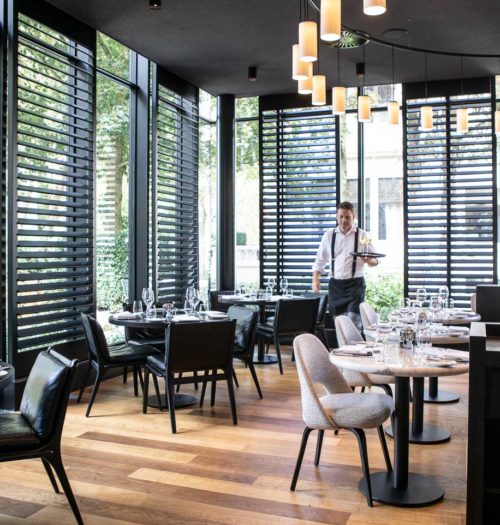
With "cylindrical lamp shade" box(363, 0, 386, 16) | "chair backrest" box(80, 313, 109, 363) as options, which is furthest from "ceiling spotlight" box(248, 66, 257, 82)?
"cylindrical lamp shade" box(363, 0, 386, 16)

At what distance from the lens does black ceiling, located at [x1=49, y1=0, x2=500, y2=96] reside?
593cm

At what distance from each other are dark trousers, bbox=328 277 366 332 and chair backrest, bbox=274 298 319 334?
266 millimetres

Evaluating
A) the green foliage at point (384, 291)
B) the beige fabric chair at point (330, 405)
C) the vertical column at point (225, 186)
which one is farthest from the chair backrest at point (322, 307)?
the beige fabric chair at point (330, 405)

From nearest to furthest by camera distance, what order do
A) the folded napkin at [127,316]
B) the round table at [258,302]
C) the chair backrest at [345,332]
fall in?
the chair backrest at [345,332] → the folded napkin at [127,316] → the round table at [258,302]

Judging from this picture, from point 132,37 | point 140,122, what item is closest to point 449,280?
point 140,122

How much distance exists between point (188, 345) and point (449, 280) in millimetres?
4771

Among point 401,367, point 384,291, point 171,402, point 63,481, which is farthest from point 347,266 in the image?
point 63,481

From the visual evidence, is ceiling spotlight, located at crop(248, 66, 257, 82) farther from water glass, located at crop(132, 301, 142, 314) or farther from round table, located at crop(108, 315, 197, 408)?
round table, located at crop(108, 315, 197, 408)

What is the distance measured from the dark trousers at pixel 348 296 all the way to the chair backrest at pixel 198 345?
7.71ft

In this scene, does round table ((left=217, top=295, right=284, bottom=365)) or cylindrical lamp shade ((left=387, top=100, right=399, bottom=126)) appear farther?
round table ((left=217, top=295, right=284, bottom=365))

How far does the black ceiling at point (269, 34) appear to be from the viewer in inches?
233

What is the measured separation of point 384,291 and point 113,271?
387 cm

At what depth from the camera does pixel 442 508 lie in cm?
340

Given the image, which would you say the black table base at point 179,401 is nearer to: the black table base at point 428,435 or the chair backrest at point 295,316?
the chair backrest at point 295,316
